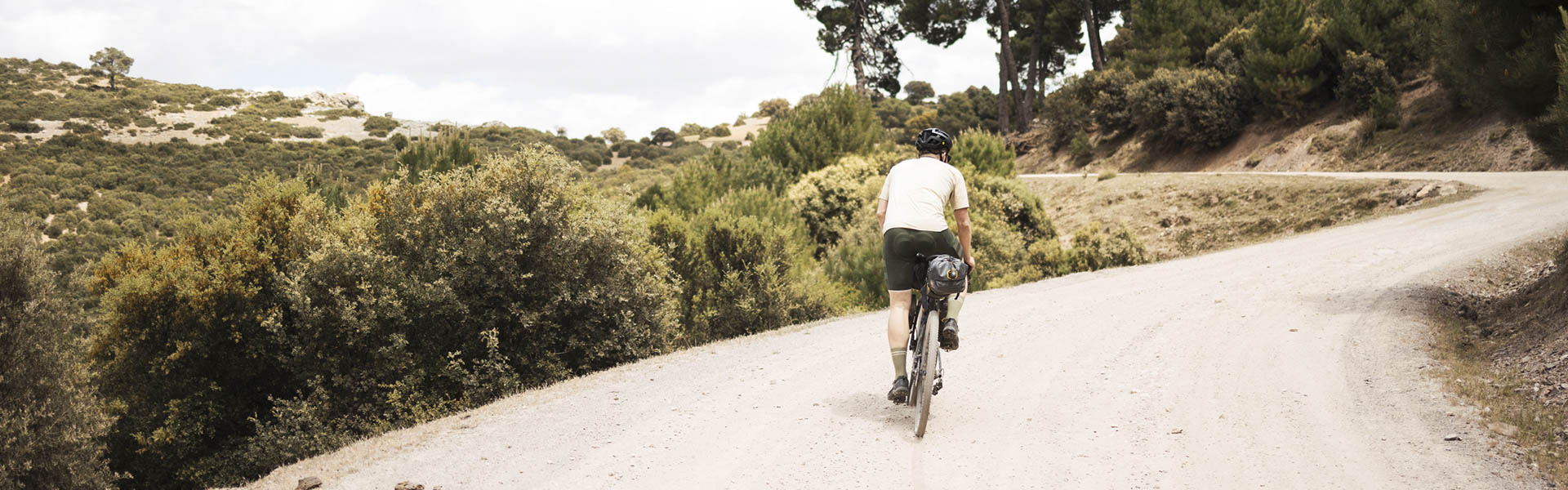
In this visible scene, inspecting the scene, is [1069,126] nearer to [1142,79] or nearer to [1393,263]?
[1142,79]

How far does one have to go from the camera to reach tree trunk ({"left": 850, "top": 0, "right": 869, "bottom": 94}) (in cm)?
3428

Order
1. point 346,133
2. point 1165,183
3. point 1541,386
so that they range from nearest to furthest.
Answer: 1. point 1541,386
2. point 1165,183
3. point 346,133

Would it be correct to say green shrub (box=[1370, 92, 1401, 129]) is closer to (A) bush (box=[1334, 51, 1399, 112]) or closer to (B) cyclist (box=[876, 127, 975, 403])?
(A) bush (box=[1334, 51, 1399, 112])

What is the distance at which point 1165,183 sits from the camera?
86.4ft

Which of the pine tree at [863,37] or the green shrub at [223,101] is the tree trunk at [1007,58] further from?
the green shrub at [223,101]

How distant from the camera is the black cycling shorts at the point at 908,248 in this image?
5.38 metres

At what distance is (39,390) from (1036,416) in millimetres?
10722

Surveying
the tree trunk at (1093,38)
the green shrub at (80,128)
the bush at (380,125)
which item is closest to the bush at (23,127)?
the green shrub at (80,128)

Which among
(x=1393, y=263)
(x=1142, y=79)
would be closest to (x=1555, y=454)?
(x=1393, y=263)

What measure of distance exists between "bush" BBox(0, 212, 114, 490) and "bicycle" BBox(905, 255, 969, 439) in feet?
30.2

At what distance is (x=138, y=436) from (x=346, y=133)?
54878mm

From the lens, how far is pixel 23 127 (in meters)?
48.5

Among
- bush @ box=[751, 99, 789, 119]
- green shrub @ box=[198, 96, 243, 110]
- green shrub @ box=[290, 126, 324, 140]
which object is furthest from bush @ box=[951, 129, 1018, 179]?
bush @ box=[751, 99, 789, 119]

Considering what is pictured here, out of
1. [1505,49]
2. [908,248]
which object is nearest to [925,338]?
[908,248]
